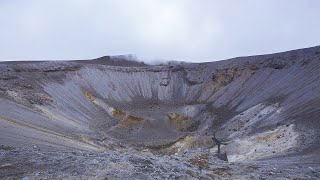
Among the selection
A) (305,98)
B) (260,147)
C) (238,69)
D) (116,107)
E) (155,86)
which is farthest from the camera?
(155,86)

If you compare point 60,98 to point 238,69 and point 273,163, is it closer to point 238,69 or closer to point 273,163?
point 238,69

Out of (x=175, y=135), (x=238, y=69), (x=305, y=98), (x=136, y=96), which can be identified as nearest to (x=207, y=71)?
(x=238, y=69)

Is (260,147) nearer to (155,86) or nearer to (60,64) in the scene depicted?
(155,86)

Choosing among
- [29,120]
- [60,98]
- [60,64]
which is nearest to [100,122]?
[60,98]

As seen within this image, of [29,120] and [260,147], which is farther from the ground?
[29,120]

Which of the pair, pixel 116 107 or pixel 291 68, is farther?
pixel 116 107

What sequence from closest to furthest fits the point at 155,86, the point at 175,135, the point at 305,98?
the point at 305,98 < the point at 175,135 < the point at 155,86

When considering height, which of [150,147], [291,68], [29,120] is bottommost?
[150,147]
